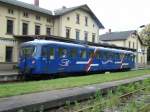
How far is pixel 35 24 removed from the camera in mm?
38812

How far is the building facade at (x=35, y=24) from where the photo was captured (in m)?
34.1

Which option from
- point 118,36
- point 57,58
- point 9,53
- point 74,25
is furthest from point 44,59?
point 118,36

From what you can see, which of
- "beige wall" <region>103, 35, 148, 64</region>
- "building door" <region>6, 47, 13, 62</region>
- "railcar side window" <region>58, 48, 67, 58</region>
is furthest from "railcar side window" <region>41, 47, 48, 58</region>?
"beige wall" <region>103, 35, 148, 64</region>

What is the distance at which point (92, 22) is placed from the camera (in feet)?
163

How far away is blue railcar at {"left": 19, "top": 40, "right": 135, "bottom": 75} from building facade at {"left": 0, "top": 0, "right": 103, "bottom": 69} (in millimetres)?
8643

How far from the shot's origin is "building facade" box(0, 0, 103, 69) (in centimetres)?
3406

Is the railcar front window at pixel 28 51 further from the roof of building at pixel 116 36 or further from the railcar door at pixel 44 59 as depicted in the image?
the roof of building at pixel 116 36

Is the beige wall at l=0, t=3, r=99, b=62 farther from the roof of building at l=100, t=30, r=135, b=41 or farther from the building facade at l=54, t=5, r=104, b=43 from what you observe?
the roof of building at l=100, t=30, r=135, b=41

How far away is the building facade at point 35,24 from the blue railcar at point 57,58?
28.4 ft

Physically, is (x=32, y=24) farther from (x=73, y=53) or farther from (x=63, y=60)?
(x=63, y=60)

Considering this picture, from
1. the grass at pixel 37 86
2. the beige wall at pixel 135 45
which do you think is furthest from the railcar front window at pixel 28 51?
the beige wall at pixel 135 45

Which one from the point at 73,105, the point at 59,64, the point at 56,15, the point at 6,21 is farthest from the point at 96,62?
the point at 73,105

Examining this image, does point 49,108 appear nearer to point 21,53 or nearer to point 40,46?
point 40,46

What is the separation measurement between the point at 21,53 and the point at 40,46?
2883 mm
